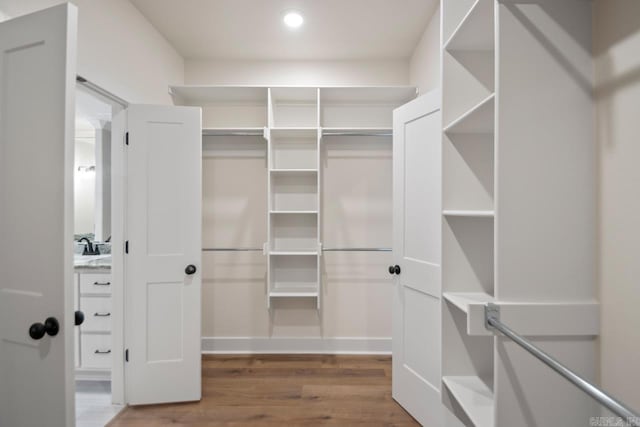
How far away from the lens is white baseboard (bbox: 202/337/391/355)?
284cm

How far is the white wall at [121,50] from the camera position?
1.65m

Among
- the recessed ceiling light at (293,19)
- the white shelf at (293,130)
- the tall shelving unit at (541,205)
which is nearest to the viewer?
the tall shelving unit at (541,205)

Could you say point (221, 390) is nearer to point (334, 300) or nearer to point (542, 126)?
point (334, 300)

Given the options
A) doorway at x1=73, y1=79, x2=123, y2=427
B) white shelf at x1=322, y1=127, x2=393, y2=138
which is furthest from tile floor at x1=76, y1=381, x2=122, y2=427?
white shelf at x1=322, y1=127, x2=393, y2=138

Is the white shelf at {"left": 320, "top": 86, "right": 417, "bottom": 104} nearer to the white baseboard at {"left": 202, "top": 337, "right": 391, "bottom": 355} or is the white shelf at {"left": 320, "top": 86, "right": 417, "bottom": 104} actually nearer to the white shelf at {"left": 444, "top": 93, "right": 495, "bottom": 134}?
the white shelf at {"left": 444, "top": 93, "right": 495, "bottom": 134}

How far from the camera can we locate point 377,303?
9.41 ft

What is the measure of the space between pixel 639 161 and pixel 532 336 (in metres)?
0.58

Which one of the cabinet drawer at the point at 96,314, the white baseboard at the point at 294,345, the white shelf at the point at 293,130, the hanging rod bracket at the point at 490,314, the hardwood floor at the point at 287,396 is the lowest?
the hardwood floor at the point at 287,396

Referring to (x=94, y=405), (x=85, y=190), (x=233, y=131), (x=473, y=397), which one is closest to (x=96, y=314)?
(x=94, y=405)

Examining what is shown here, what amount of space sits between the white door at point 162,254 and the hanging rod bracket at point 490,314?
6.08ft

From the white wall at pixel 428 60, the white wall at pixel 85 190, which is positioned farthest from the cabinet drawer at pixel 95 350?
the white wall at pixel 428 60

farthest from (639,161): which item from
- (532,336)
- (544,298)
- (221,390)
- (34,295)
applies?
(221,390)

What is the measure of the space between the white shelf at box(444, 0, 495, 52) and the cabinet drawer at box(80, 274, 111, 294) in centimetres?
284

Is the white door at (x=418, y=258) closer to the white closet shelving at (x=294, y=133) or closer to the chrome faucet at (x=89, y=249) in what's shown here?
the white closet shelving at (x=294, y=133)
